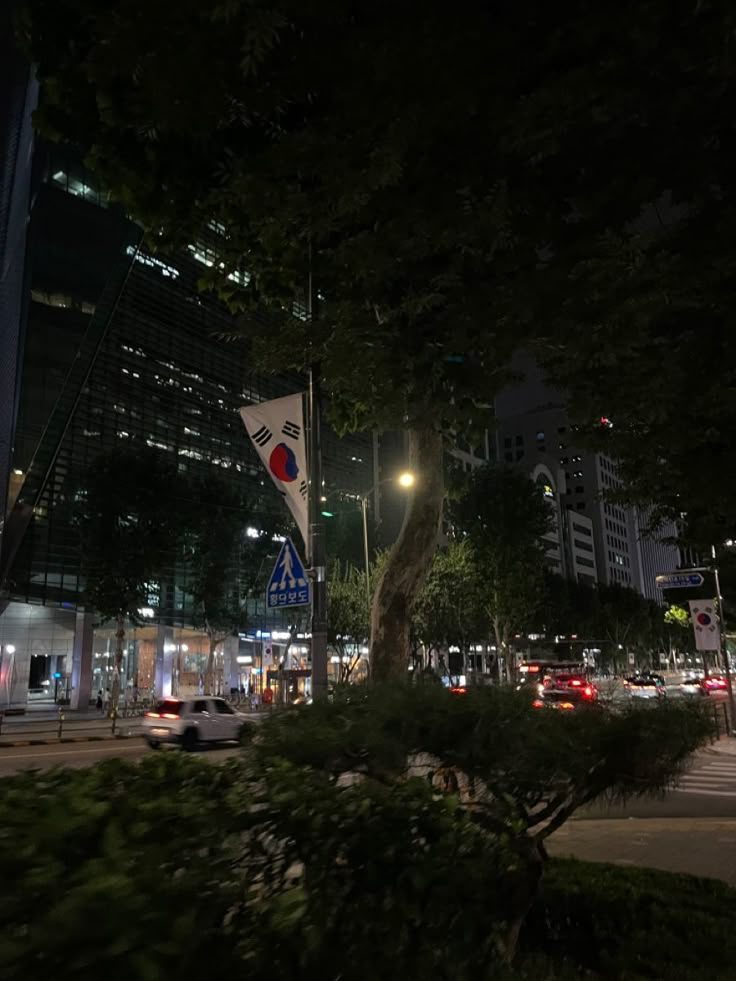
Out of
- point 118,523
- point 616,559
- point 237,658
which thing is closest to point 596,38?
point 118,523

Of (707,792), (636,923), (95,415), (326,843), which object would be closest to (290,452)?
(636,923)

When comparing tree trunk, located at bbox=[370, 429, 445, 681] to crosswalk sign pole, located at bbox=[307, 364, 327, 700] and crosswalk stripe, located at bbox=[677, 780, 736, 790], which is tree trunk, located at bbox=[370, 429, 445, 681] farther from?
crosswalk stripe, located at bbox=[677, 780, 736, 790]

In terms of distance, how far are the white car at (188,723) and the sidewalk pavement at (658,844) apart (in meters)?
14.1

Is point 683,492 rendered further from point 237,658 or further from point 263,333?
point 237,658

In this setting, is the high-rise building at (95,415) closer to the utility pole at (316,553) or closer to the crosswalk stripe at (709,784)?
the crosswalk stripe at (709,784)

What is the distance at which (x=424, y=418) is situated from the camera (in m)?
6.78

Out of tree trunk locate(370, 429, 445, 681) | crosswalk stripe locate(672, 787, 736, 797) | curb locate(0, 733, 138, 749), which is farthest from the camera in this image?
curb locate(0, 733, 138, 749)

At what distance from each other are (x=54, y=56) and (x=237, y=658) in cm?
5506

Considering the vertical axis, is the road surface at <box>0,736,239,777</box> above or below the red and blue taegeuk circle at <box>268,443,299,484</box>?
below

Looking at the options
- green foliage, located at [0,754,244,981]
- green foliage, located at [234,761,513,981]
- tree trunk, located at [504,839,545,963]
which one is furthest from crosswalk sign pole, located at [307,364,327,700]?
green foliage, located at [0,754,244,981]

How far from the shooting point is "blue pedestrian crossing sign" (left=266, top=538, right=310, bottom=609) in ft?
28.7

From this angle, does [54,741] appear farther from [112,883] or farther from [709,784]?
[112,883]

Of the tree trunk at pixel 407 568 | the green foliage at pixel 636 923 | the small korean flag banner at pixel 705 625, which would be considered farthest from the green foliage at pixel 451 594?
the green foliage at pixel 636 923

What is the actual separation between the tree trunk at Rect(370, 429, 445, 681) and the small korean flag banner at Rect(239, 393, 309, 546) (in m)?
1.24
